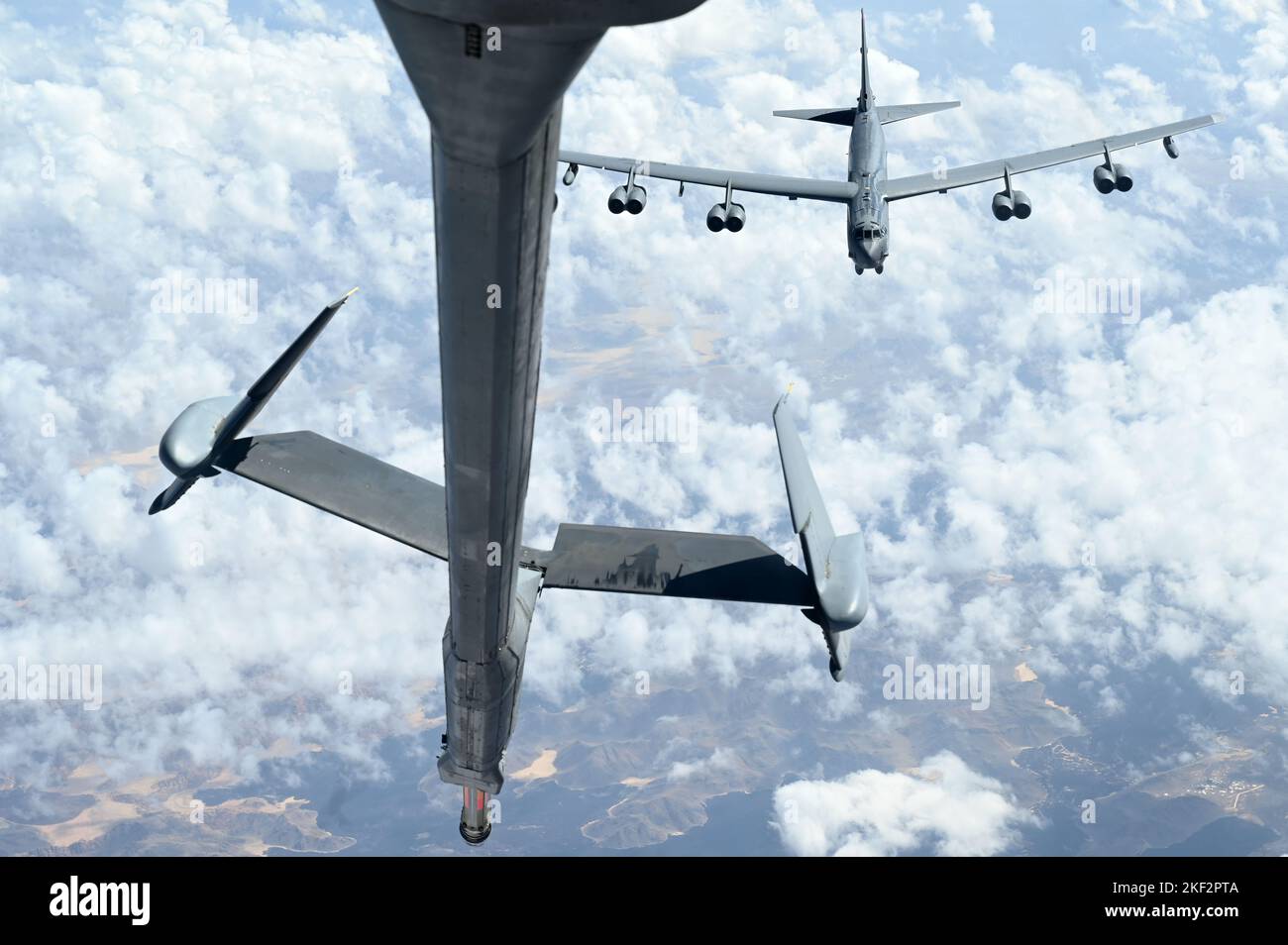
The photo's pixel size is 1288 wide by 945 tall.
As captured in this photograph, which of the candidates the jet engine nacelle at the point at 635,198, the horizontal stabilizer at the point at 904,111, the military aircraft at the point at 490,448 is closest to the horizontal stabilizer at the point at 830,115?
the horizontal stabilizer at the point at 904,111

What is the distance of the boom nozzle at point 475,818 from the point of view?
28016 mm

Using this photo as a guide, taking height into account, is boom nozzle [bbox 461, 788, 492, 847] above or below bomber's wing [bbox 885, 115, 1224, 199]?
below

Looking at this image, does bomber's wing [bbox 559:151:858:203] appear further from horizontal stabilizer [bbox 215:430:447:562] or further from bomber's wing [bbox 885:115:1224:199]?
horizontal stabilizer [bbox 215:430:447:562]

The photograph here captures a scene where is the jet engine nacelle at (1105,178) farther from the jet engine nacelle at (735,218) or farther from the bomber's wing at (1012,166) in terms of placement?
the jet engine nacelle at (735,218)

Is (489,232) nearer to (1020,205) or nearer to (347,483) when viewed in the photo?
(347,483)

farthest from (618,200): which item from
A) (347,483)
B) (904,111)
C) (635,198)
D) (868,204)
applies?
(347,483)

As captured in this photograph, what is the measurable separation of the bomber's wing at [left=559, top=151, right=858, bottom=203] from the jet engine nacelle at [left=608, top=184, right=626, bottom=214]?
4.05ft

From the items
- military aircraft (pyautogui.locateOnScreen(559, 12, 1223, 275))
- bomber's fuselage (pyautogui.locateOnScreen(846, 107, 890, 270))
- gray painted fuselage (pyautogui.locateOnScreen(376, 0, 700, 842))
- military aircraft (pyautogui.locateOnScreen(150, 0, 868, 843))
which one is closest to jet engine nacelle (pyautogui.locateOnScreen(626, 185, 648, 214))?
military aircraft (pyautogui.locateOnScreen(559, 12, 1223, 275))

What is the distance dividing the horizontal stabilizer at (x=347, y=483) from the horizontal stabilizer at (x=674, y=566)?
9.12 ft

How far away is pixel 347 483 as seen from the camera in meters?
25.1

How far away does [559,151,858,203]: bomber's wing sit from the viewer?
A: 64062mm
